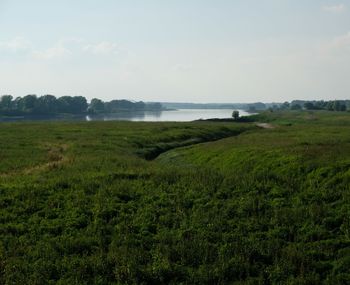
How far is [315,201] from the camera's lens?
20906 millimetres

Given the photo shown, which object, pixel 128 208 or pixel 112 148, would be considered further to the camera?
pixel 112 148

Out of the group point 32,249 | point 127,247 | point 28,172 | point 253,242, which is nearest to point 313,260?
point 253,242

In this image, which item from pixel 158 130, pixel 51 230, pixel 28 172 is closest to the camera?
pixel 51 230

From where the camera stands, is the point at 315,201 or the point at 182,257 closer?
the point at 182,257

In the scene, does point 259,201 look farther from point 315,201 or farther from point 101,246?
point 101,246

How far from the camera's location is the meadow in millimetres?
15312

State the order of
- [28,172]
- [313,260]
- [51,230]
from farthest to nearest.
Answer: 1. [28,172]
2. [51,230]
3. [313,260]

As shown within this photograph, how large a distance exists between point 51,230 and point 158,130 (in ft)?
173

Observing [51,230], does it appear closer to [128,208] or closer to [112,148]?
[128,208]

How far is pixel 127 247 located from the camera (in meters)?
17.0

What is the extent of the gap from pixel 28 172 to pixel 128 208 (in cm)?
1231

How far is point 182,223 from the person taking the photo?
1938 centimetres

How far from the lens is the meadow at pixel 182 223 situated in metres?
15.3

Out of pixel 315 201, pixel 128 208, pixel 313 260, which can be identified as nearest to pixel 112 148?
pixel 128 208
